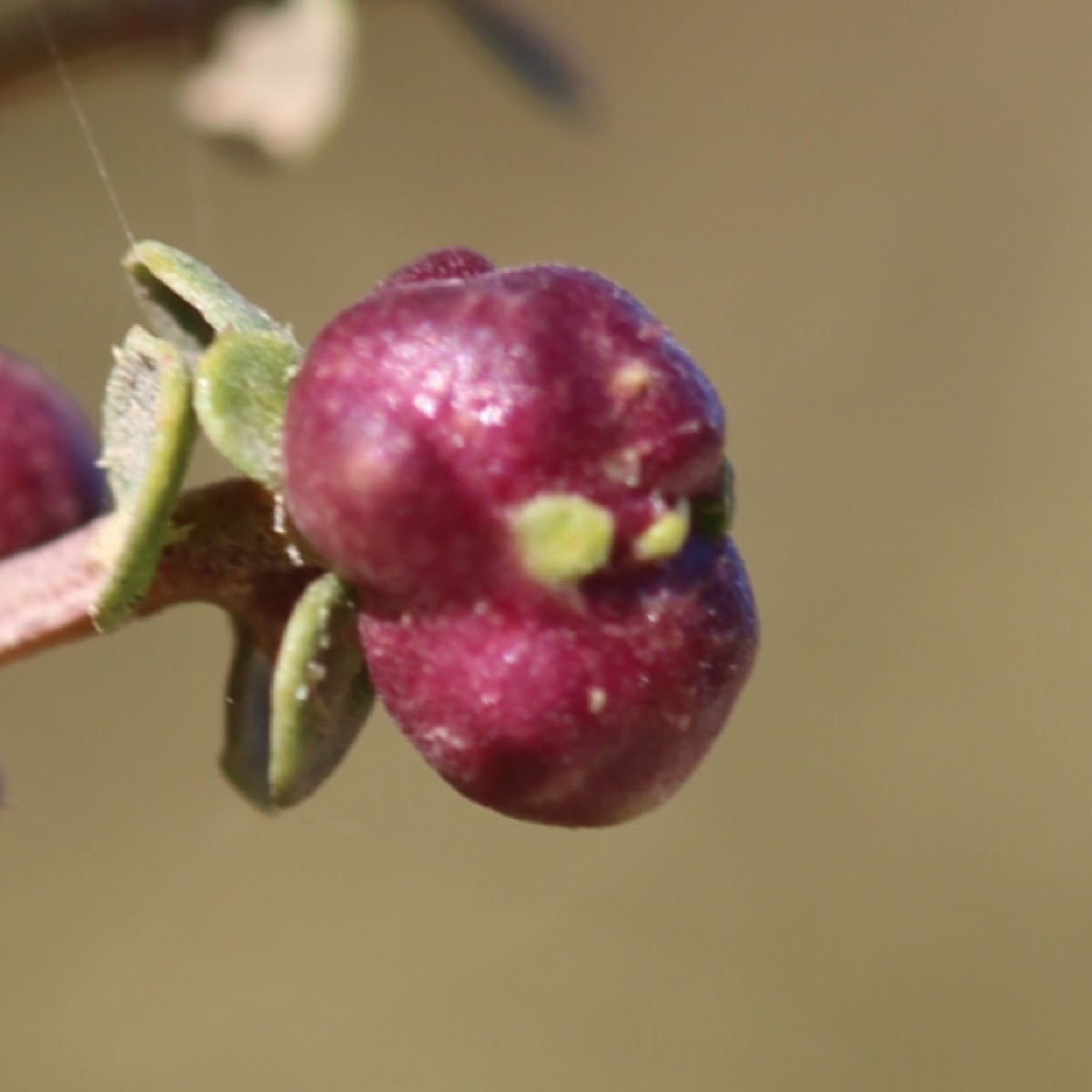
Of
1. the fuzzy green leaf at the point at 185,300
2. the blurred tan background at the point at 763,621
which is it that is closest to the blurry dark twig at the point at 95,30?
the blurred tan background at the point at 763,621

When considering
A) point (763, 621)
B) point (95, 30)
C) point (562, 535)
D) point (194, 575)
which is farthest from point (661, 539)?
point (763, 621)

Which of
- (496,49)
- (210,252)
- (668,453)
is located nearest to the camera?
(668,453)

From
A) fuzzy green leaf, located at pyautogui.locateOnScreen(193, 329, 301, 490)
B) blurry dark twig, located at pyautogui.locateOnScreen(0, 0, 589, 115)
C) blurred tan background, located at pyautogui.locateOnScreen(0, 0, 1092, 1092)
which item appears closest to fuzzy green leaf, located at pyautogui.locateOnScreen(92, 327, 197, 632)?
fuzzy green leaf, located at pyautogui.locateOnScreen(193, 329, 301, 490)

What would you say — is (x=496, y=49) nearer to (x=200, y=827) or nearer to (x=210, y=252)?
(x=210, y=252)

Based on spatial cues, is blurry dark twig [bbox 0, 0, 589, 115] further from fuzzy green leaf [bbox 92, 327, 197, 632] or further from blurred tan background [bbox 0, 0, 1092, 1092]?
fuzzy green leaf [bbox 92, 327, 197, 632]

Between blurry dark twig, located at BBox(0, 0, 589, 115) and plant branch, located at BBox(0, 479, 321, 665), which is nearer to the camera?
plant branch, located at BBox(0, 479, 321, 665)

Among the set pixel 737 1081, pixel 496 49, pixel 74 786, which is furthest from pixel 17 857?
pixel 496 49

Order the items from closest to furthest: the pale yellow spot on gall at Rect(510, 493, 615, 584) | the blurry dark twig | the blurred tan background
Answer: the pale yellow spot on gall at Rect(510, 493, 615, 584) < the blurry dark twig < the blurred tan background
